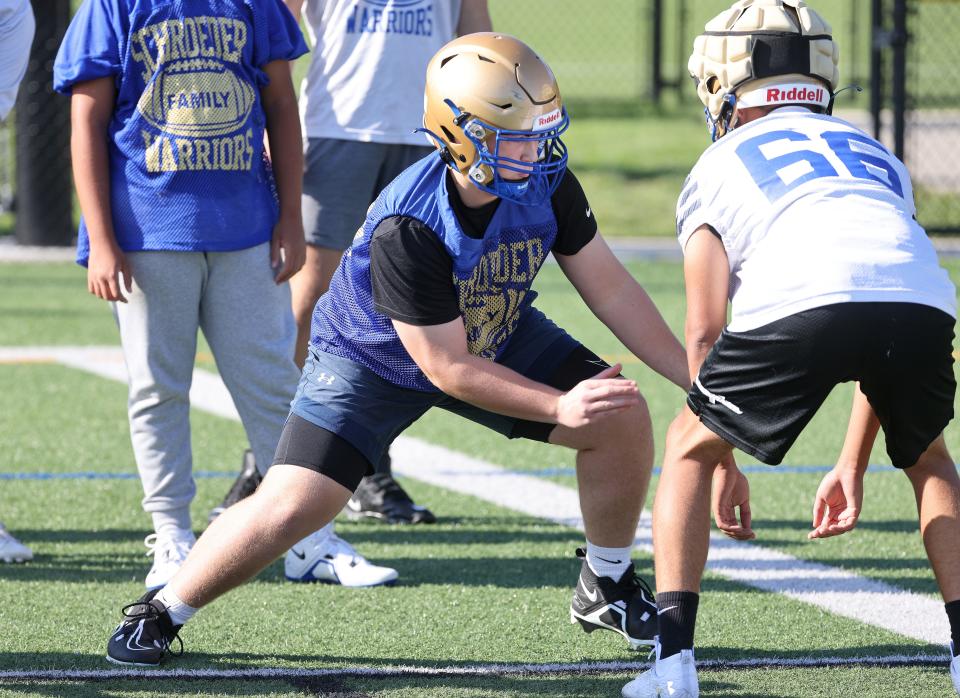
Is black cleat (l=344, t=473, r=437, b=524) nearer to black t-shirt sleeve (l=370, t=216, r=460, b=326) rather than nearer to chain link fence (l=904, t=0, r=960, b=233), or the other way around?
black t-shirt sleeve (l=370, t=216, r=460, b=326)

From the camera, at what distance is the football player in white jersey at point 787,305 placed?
10.4ft

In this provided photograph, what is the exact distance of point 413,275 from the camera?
3352 millimetres

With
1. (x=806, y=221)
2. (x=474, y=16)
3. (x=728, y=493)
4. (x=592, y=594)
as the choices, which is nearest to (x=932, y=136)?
(x=474, y=16)

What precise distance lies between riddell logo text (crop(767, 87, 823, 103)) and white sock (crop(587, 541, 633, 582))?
119cm

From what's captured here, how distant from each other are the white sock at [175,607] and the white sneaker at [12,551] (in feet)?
3.59

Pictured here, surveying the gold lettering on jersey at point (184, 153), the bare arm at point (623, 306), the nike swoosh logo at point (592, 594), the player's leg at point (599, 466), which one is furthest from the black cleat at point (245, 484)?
the bare arm at point (623, 306)

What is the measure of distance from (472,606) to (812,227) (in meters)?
1.53

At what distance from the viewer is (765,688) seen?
3.49 meters

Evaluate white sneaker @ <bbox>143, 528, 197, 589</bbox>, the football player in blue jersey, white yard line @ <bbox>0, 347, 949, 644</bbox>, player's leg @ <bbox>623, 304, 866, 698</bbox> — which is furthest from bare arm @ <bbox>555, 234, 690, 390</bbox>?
white sneaker @ <bbox>143, 528, 197, 589</bbox>

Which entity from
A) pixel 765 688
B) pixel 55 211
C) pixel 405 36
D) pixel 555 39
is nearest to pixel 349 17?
pixel 405 36

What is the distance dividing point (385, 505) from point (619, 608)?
1.46 m

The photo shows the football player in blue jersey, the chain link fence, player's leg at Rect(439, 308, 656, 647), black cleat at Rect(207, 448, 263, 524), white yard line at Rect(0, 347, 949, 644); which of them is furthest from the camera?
the chain link fence

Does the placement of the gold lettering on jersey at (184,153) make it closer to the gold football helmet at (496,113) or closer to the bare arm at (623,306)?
the gold football helmet at (496,113)

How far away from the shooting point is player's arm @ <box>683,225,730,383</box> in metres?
3.26
